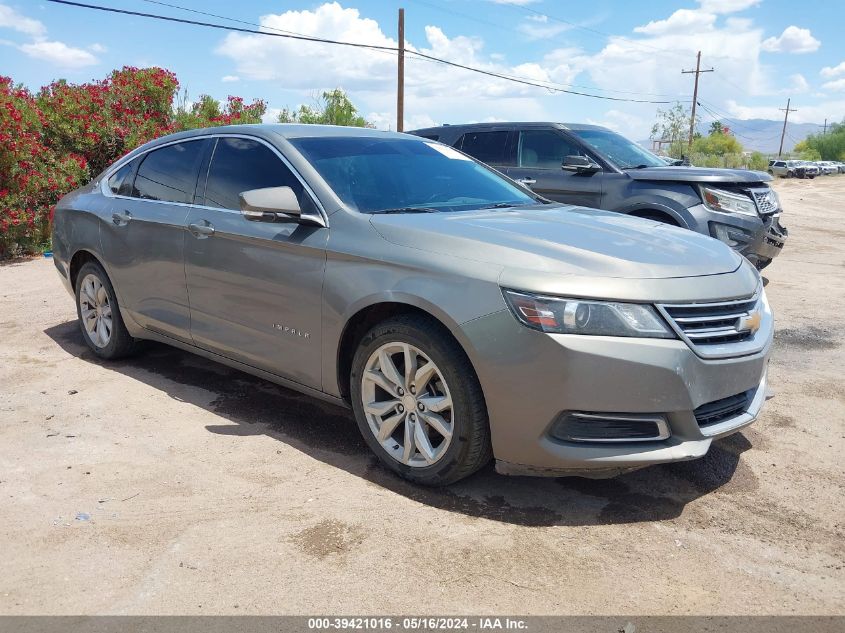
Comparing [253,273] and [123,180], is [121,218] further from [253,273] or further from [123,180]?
[253,273]

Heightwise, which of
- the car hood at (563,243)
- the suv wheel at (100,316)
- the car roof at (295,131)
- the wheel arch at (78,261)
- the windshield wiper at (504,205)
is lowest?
the suv wheel at (100,316)

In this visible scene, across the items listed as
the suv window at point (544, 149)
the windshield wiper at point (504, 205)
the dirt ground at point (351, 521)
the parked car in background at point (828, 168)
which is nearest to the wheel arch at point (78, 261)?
the dirt ground at point (351, 521)

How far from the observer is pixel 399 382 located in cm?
351

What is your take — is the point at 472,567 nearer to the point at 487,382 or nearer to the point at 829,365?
the point at 487,382

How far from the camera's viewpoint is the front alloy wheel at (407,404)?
3.39 metres

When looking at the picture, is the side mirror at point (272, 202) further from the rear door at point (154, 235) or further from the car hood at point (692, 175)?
the car hood at point (692, 175)

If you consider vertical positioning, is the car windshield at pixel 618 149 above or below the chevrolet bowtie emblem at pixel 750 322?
above

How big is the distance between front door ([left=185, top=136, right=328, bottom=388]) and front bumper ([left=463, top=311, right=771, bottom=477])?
1099mm

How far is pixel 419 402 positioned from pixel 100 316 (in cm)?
325

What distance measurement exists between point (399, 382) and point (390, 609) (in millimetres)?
1136

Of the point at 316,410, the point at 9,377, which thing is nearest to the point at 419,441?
the point at 316,410

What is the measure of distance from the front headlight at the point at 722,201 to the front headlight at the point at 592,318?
506 centimetres

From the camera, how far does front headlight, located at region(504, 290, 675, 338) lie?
3025mm

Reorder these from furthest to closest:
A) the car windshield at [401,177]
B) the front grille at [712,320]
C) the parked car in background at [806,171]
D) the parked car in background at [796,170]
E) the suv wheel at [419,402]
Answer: the parked car in background at [796,170]
the parked car in background at [806,171]
the car windshield at [401,177]
the suv wheel at [419,402]
the front grille at [712,320]
